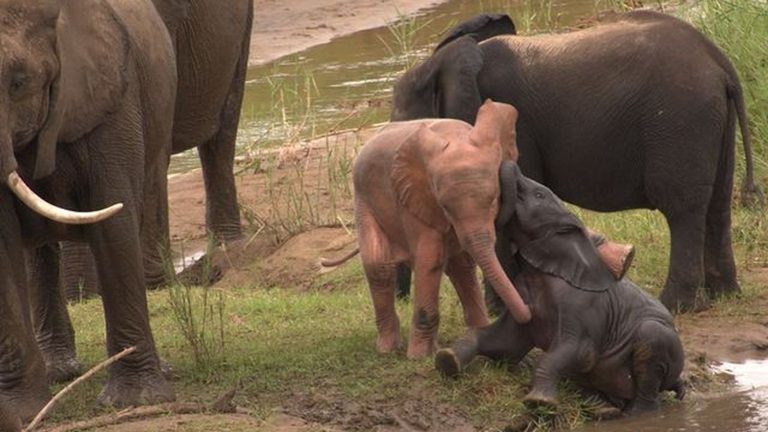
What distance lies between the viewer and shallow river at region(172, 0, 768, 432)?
22.6ft

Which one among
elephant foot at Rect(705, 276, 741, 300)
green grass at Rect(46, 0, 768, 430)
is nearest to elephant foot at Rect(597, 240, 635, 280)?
green grass at Rect(46, 0, 768, 430)

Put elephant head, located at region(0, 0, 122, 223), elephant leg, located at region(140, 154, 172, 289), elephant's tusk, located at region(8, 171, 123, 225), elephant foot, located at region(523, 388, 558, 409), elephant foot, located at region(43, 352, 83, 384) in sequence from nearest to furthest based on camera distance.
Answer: elephant's tusk, located at region(8, 171, 123, 225) → elephant head, located at region(0, 0, 122, 223) → elephant foot, located at region(523, 388, 558, 409) → elephant foot, located at region(43, 352, 83, 384) → elephant leg, located at region(140, 154, 172, 289)

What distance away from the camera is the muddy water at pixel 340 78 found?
12.9 metres

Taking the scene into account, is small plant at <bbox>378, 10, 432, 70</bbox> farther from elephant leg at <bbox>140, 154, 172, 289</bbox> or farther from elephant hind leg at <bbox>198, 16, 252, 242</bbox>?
elephant leg at <bbox>140, 154, 172, 289</bbox>

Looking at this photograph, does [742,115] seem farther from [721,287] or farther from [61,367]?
[61,367]

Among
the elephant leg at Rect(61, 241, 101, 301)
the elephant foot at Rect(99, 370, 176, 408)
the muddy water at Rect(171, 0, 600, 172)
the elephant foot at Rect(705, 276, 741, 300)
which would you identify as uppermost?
the elephant foot at Rect(99, 370, 176, 408)

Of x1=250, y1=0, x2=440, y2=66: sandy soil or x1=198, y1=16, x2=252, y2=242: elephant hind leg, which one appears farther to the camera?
x1=250, y1=0, x2=440, y2=66: sandy soil

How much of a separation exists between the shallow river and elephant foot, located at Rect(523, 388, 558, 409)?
0.16 m

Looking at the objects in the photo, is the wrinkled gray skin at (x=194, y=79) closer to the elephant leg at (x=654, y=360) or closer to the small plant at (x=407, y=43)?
the small plant at (x=407, y=43)

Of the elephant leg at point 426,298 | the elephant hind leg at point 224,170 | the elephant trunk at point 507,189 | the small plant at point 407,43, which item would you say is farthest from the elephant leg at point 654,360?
the small plant at point 407,43

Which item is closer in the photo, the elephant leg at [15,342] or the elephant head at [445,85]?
the elephant leg at [15,342]

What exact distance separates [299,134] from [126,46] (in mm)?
5725

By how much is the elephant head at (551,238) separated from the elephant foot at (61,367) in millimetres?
1739

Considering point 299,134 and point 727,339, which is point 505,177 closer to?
point 727,339
